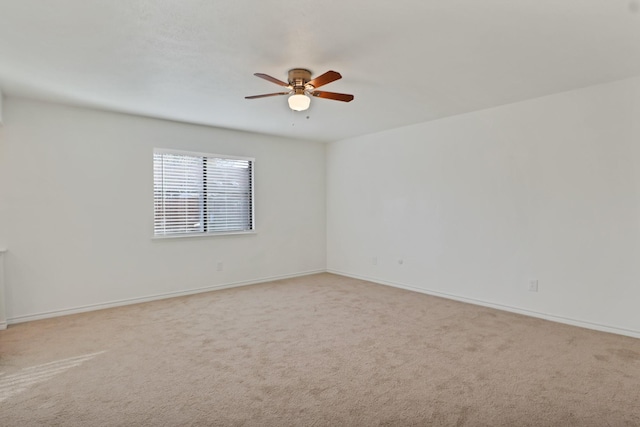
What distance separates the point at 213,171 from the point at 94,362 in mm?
3070

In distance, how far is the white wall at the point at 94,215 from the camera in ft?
12.7

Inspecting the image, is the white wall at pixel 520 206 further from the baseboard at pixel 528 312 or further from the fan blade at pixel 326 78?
the fan blade at pixel 326 78

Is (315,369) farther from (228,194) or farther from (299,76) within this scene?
(228,194)

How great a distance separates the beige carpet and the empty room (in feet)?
0.08

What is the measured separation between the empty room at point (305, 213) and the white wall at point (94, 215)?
0.02m

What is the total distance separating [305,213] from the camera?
6.35 m

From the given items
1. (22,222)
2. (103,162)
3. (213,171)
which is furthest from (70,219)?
(213,171)

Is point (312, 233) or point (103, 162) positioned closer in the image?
point (103, 162)

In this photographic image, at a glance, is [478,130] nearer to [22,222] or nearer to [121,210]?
[121,210]

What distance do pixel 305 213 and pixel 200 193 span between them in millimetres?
1903

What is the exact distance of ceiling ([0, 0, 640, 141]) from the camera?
2156 mm

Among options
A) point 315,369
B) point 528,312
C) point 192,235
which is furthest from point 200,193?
point 528,312

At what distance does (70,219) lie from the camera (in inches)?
163

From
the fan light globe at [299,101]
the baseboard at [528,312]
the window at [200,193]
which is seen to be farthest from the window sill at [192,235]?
the fan light globe at [299,101]
